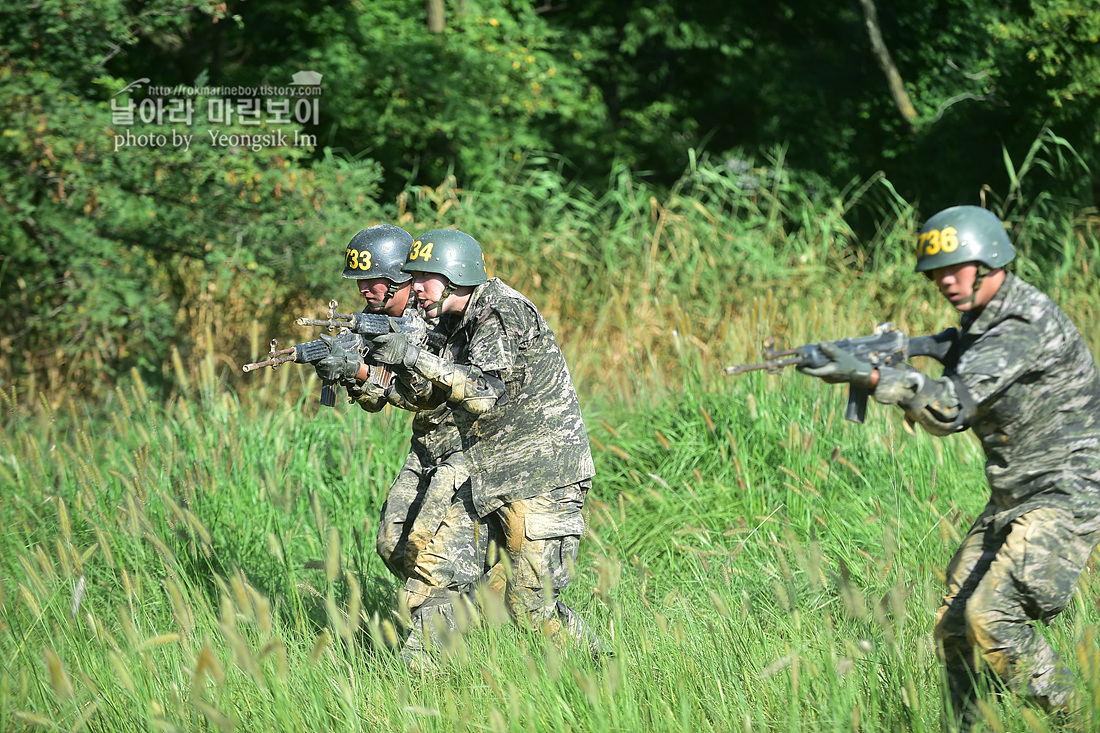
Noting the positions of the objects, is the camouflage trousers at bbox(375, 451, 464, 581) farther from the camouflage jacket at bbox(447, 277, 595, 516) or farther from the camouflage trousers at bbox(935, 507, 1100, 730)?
the camouflage trousers at bbox(935, 507, 1100, 730)

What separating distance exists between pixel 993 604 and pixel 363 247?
9.88 ft

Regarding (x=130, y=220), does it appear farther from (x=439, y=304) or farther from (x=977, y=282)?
(x=977, y=282)

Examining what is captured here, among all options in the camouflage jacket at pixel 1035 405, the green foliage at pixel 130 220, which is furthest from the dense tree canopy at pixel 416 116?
the camouflage jacket at pixel 1035 405

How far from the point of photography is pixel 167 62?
507 inches

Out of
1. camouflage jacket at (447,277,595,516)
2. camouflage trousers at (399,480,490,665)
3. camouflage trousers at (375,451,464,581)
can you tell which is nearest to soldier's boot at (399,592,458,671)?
camouflage trousers at (399,480,490,665)

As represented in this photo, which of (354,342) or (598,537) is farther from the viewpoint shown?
(598,537)

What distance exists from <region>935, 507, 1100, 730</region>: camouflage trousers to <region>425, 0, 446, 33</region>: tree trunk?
33.2 feet

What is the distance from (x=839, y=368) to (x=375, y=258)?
248 cm

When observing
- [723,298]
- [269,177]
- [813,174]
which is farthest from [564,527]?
[813,174]

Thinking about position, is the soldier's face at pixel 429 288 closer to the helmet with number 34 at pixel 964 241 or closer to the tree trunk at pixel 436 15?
the helmet with number 34 at pixel 964 241

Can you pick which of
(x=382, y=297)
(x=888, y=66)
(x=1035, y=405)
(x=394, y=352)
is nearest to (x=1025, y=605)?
(x=1035, y=405)

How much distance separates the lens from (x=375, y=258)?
4668 mm

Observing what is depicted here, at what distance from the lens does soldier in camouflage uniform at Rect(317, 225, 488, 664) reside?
4113 mm

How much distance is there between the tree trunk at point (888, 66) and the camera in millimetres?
12219
